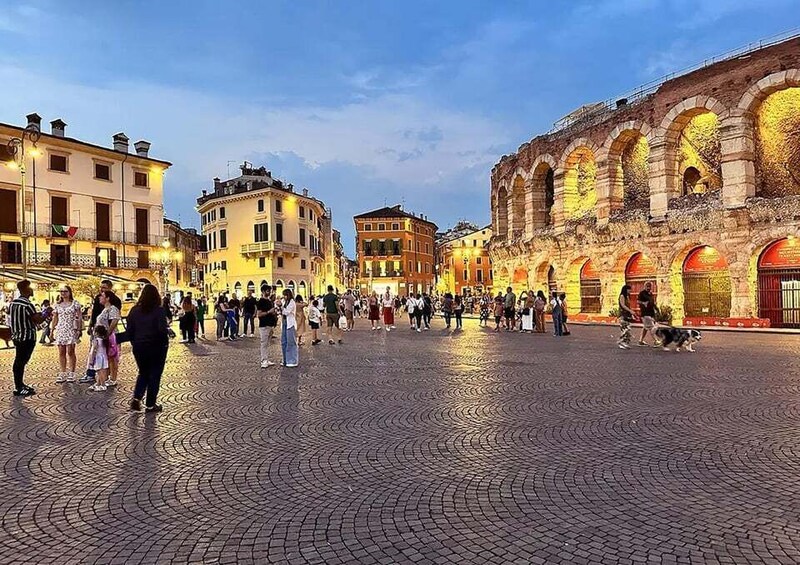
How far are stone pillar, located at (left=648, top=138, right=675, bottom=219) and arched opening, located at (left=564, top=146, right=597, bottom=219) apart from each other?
184 inches

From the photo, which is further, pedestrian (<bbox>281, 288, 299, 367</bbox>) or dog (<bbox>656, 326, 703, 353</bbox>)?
dog (<bbox>656, 326, 703, 353</bbox>)

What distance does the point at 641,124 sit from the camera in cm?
2853

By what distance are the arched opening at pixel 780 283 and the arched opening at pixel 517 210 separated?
16.3 metres

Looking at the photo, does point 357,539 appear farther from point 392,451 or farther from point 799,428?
point 799,428

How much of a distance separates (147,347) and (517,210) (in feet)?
111

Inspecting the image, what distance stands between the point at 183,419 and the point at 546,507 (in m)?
4.88

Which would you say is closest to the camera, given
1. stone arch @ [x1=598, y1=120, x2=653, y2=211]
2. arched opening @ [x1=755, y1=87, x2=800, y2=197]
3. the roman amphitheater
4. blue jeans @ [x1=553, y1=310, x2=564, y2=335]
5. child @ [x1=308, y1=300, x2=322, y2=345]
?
child @ [x1=308, y1=300, x2=322, y2=345]

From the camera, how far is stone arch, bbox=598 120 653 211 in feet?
97.0

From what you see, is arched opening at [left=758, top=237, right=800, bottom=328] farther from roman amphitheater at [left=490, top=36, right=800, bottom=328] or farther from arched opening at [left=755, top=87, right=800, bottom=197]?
arched opening at [left=755, top=87, right=800, bottom=197]

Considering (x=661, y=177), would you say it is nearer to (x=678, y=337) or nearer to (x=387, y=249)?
(x=678, y=337)

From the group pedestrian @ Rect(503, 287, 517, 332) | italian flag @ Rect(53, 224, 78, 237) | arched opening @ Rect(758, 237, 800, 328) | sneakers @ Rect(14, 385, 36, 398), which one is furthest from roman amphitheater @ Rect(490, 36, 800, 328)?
italian flag @ Rect(53, 224, 78, 237)

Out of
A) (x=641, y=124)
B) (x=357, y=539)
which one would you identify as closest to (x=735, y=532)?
(x=357, y=539)

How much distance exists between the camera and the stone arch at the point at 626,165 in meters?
29.6

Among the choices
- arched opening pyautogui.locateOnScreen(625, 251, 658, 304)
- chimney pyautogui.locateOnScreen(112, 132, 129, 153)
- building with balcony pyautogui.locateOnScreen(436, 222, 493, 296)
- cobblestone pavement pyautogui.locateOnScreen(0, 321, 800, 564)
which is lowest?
cobblestone pavement pyautogui.locateOnScreen(0, 321, 800, 564)
